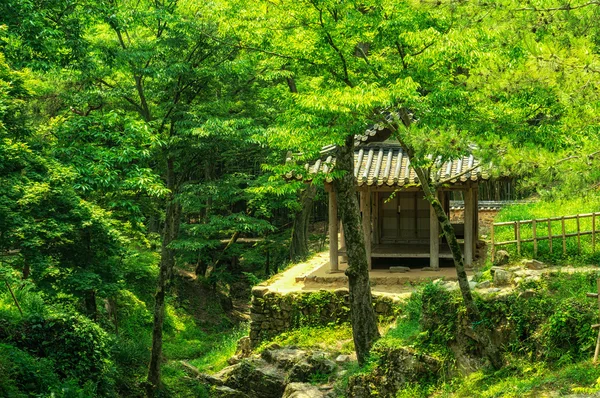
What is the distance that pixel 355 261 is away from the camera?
15.6 metres

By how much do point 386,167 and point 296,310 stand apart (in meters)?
4.72

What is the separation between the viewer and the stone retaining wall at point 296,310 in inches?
746

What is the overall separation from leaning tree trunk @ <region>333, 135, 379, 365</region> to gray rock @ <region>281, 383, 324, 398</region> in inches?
48.3

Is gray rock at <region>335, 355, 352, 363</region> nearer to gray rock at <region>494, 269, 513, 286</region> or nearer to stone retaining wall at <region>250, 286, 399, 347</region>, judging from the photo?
stone retaining wall at <region>250, 286, 399, 347</region>

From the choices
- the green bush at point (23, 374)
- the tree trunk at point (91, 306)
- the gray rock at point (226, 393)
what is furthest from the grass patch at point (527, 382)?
the tree trunk at point (91, 306)

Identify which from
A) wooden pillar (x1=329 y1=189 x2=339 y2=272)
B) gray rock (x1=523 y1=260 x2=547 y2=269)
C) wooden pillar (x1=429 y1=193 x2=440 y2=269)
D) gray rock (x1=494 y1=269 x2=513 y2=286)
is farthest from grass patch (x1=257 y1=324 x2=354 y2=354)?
gray rock (x1=523 y1=260 x2=547 y2=269)

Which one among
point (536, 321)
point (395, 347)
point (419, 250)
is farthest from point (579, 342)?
point (419, 250)

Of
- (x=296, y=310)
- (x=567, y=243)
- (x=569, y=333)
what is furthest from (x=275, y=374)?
(x=567, y=243)

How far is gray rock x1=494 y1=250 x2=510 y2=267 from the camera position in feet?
55.7

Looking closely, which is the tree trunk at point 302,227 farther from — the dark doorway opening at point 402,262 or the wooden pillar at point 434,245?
the wooden pillar at point 434,245

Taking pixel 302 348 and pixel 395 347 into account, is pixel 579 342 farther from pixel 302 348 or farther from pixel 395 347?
pixel 302 348

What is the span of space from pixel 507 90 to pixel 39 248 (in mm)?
11066

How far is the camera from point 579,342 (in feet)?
38.0

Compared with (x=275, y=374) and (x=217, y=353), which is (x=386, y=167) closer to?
(x=275, y=374)
